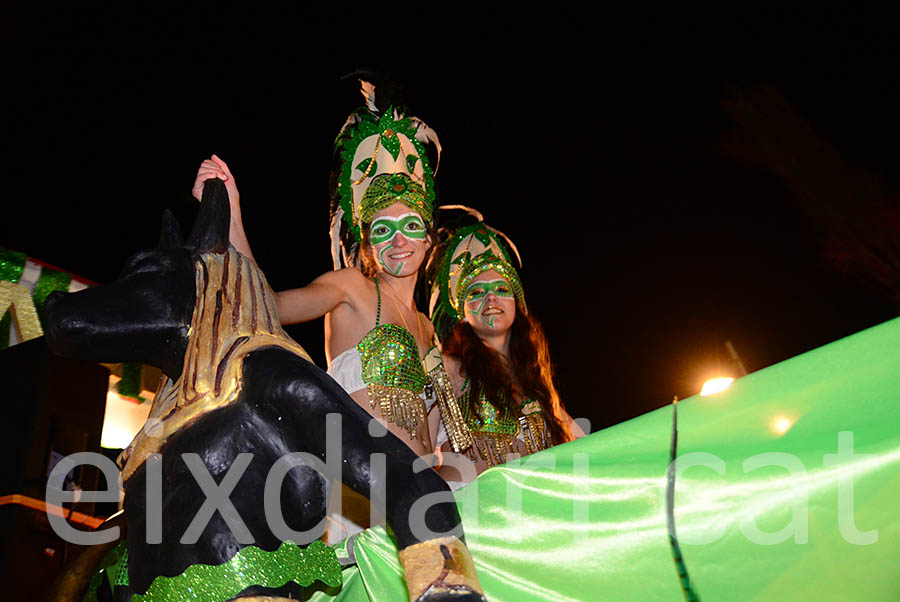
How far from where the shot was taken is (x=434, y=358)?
305 centimetres

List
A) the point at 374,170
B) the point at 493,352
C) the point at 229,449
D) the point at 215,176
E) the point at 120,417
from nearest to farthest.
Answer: the point at 229,449, the point at 215,176, the point at 374,170, the point at 493,352, the point at 120,417

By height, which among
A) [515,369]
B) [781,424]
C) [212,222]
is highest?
[515,369]

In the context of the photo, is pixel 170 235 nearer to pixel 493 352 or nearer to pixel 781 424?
pixel 781 424

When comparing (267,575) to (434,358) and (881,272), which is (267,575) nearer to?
(434,358)

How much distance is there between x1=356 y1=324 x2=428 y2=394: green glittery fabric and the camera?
2.69 m

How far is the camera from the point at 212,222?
1.79m

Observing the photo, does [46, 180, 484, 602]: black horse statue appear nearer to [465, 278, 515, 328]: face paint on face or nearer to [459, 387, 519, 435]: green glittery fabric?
[459, 387, 519, 435]: green glittery fabric

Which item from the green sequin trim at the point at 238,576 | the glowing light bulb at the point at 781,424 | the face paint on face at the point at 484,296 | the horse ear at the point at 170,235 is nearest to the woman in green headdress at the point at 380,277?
the face paint on face at the point at 484,296

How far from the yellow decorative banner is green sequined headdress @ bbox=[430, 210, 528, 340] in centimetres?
169

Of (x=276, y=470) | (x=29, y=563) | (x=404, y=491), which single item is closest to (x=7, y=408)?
(x=29, y=563)

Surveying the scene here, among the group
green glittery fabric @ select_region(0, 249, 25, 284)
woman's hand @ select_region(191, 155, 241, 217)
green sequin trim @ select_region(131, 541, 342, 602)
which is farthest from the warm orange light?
green sequin trim @ select_region(131, 541, 342, 602)

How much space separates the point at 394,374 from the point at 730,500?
1450 millimetres

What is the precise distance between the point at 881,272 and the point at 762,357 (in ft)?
3.59

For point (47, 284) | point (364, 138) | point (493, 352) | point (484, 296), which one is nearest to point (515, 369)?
point (493, 352)
